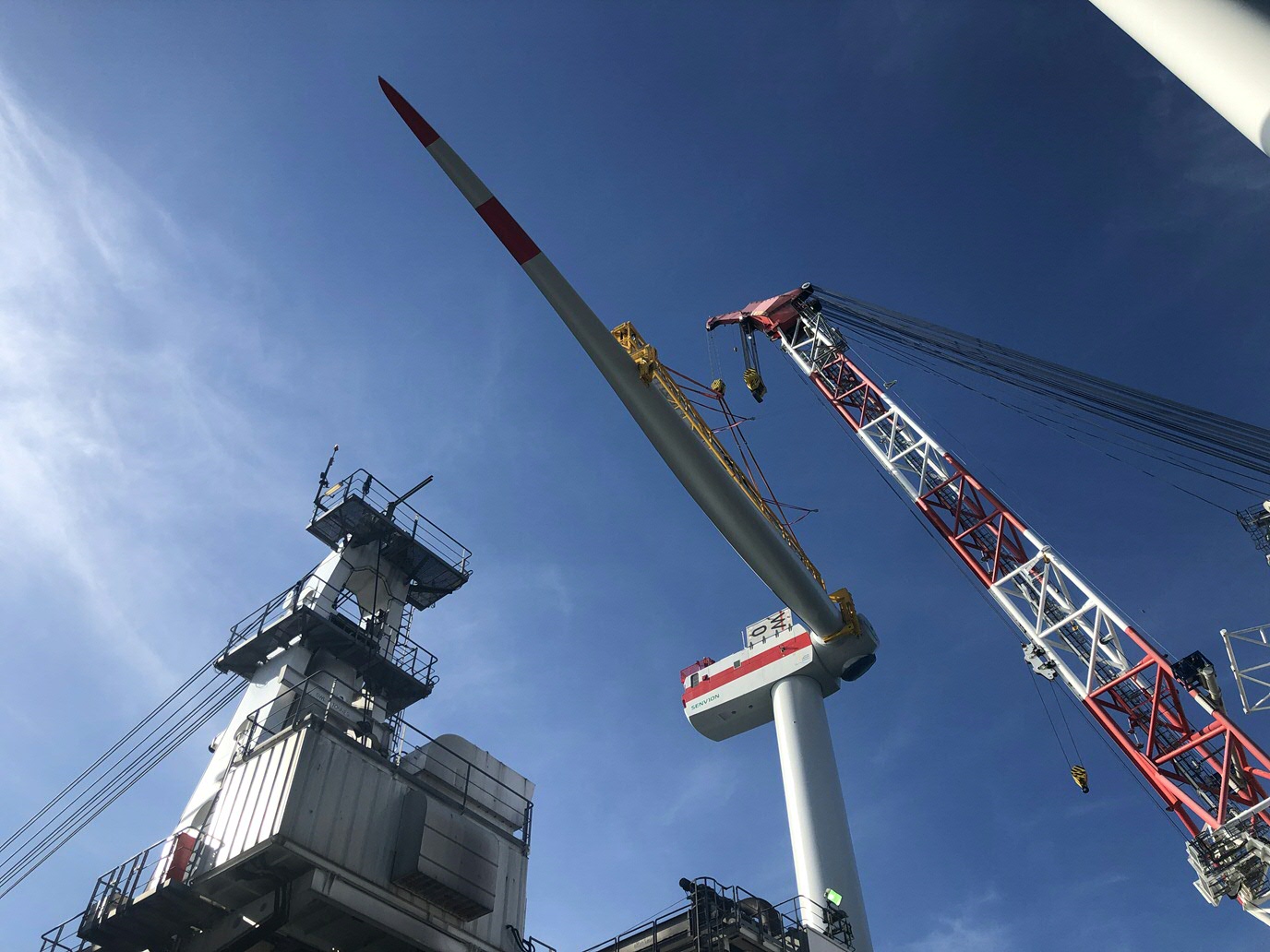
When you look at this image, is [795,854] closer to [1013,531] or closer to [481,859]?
[481,859]

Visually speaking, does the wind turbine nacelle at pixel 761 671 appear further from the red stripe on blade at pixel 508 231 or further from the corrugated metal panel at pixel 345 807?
the red stripe on blade at pixel 508 231

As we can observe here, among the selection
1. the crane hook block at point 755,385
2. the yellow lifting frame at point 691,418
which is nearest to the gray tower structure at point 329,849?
the yellow lifting frame at point 691,418

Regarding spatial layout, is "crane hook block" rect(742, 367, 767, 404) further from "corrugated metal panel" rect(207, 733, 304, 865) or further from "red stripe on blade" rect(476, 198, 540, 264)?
"corrugated metal panel" rect(207, 733, 304, 865)

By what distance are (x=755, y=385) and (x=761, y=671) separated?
54.4 feet

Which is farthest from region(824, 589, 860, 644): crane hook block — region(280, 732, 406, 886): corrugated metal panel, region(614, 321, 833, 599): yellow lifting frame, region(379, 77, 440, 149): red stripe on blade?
region(379, 77, 440, 149): red stripe on blade

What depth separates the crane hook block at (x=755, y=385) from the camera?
5081 centimetres

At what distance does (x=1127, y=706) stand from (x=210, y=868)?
1401 inches

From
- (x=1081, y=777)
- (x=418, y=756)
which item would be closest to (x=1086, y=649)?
(x=1081, y=777)

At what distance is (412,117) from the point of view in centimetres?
2433

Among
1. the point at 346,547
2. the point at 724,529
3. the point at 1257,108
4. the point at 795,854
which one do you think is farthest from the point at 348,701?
the point at 1257,108

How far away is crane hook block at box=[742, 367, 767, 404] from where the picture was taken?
50812mm

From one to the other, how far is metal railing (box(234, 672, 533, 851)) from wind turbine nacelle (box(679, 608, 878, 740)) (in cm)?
1881

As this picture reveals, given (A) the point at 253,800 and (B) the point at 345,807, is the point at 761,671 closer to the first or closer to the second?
(B) the point at 345,807

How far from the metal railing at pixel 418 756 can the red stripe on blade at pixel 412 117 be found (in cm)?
Answer: 1615
